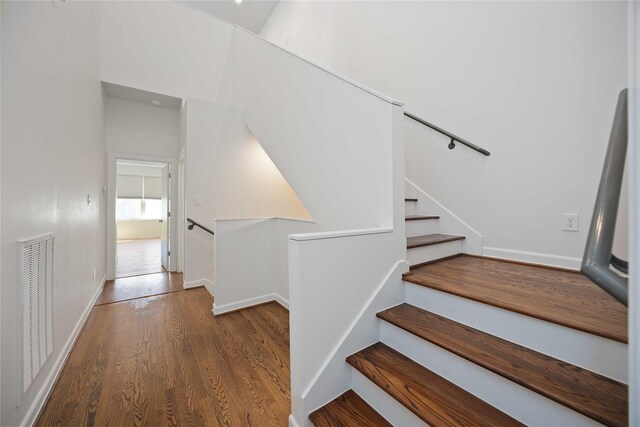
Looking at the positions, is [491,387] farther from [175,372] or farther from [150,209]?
[150,209]

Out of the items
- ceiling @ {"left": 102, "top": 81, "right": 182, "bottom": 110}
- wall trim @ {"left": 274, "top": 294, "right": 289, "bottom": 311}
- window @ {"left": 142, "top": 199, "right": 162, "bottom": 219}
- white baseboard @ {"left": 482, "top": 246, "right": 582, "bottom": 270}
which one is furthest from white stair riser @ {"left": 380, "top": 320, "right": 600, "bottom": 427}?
window @ {"left": 142, "top": 199, "right": 162, "bottom": 219}

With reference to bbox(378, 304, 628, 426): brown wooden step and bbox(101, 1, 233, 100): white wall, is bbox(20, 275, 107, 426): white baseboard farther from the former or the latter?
bbox(101, 1, 233, 100): white wall

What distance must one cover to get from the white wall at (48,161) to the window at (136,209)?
745cm

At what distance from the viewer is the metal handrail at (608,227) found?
594 mm

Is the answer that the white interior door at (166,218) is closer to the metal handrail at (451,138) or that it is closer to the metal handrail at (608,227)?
the metal handrail at (451,138)

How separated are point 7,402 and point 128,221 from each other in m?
9.43

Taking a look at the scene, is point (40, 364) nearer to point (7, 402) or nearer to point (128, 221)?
point (7, 402)

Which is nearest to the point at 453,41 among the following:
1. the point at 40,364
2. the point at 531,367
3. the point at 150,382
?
the point at 531,367

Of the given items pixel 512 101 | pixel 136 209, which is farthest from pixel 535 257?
pixel 136 209

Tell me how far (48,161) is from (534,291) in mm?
2966

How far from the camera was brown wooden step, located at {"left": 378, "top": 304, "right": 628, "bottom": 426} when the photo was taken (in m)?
0.82

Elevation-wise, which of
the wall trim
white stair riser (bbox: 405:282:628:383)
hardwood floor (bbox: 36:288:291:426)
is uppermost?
white stair riser (bbox: 405:282:628:383)

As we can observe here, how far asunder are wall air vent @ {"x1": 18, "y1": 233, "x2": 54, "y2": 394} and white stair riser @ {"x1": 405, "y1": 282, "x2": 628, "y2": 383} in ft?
6.93

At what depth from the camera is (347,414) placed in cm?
121
